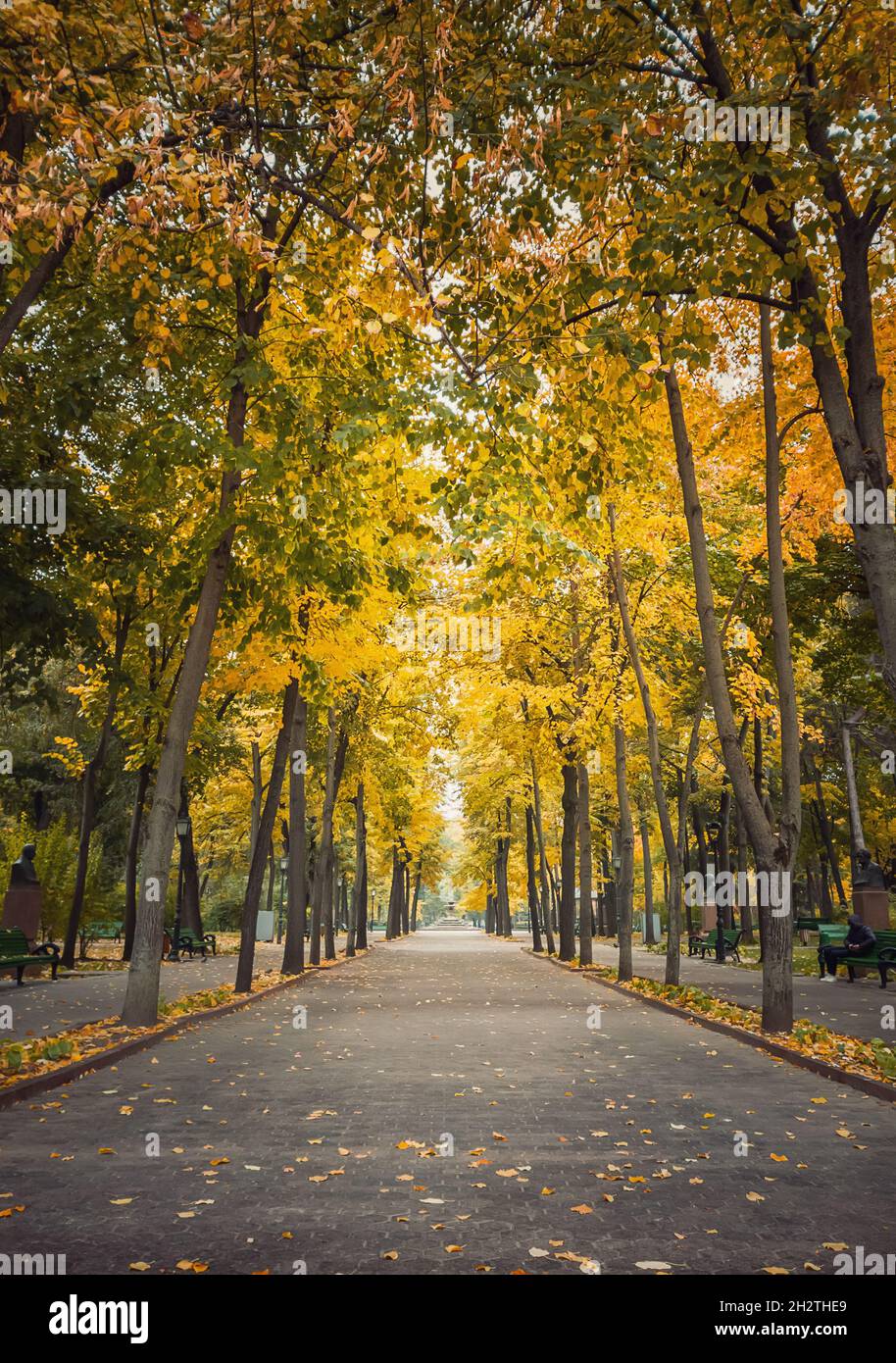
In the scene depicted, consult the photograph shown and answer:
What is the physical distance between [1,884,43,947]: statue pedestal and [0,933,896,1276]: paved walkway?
412 inches

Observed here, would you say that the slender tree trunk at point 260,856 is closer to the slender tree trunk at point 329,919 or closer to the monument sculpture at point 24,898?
the monument sculpture at point 24,898

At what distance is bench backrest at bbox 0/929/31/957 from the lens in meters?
16.6

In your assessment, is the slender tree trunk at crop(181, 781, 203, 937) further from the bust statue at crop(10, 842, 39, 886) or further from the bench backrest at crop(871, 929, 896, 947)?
the bench backrest at crop(871, 929, 896, 947)

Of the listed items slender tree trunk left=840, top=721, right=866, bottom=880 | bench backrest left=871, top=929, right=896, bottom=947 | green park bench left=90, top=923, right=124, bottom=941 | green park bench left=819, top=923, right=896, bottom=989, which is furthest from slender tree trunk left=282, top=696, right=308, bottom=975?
slender tree trunk left=840, top=721, right=866, bottom=880

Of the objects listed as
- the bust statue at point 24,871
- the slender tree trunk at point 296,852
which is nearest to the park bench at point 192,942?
the slender tree trunk at point 296,852

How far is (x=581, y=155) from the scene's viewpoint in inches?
337

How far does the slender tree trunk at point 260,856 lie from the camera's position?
16891 mm

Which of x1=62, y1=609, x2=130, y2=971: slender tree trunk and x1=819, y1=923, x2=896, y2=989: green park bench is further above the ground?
x1=62, y1=609, x2=130, y2=971: slender tree trunk

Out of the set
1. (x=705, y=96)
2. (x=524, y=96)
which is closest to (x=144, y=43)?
(x=524, y=96)

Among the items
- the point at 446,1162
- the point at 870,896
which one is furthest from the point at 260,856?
the point at 870,896

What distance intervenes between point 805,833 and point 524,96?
41.1m

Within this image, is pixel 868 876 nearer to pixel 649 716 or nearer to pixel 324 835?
pixel 649 716

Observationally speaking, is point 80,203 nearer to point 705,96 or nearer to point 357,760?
point 705,96

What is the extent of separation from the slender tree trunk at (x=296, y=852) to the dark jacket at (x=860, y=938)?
11.1m
